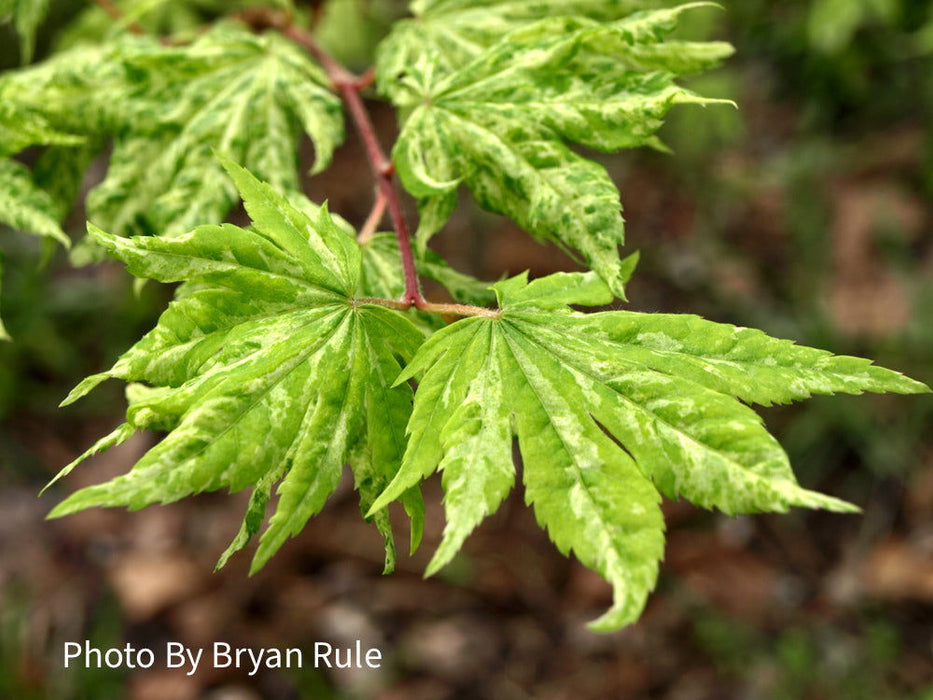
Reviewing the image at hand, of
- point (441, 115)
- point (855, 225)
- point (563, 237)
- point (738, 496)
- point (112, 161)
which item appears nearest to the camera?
point (738, 496)

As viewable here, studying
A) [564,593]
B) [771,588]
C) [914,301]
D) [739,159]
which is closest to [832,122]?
[739,159]

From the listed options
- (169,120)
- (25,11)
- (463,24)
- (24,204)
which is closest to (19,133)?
(24,204)

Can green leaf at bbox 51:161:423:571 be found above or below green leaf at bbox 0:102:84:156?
below

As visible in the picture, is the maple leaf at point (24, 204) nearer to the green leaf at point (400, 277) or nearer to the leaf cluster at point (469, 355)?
the leaf cluster at point (469, 355)

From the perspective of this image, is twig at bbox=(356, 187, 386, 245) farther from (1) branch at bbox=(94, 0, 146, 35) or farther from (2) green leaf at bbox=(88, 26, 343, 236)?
(1) branch at bbox=(94, 0, 146, 35)

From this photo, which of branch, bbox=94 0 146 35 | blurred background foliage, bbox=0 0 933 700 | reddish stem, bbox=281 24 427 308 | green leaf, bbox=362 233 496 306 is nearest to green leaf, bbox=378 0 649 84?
reddish stem, bbox=281 24 427 308

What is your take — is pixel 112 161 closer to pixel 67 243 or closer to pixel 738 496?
pixel 67 243
